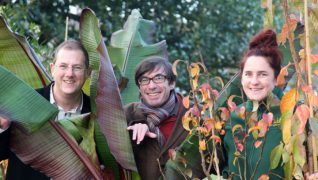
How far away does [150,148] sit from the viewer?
3.49 metres

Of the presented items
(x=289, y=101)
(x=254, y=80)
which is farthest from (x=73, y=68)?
(x=289, y=101)

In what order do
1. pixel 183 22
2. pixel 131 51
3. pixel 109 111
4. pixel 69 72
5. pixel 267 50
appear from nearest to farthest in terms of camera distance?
pixel 267 50 → pixel 109 111 → pixel 69 72 → pixel 131 51 → pixel 183 22

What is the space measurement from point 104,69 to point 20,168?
27.0 inches

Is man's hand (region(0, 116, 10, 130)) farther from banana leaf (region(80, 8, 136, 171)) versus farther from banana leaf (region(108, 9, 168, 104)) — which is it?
banana leaf (region(108, 9, 168, 104))

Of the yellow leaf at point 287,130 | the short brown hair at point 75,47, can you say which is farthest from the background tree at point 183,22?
the yellow leaf at point 287,130

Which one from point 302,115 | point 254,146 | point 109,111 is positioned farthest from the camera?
point 109,111

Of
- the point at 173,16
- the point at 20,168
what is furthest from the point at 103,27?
the point at 20,168

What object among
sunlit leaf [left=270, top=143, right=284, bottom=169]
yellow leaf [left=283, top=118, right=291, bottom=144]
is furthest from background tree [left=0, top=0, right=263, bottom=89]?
yellow leaf [left=283, top=118, right=291, bottom=144]

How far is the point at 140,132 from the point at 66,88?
0.44 meters

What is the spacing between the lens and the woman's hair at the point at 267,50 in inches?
126

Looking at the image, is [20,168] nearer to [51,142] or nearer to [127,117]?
[51,142]

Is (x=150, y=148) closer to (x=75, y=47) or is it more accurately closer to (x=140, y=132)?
(x=140, y=132)

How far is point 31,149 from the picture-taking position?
10.8 ft

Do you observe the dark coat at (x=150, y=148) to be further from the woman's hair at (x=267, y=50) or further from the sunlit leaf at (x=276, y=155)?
the sunlit leaf at (x=276, y=155)
